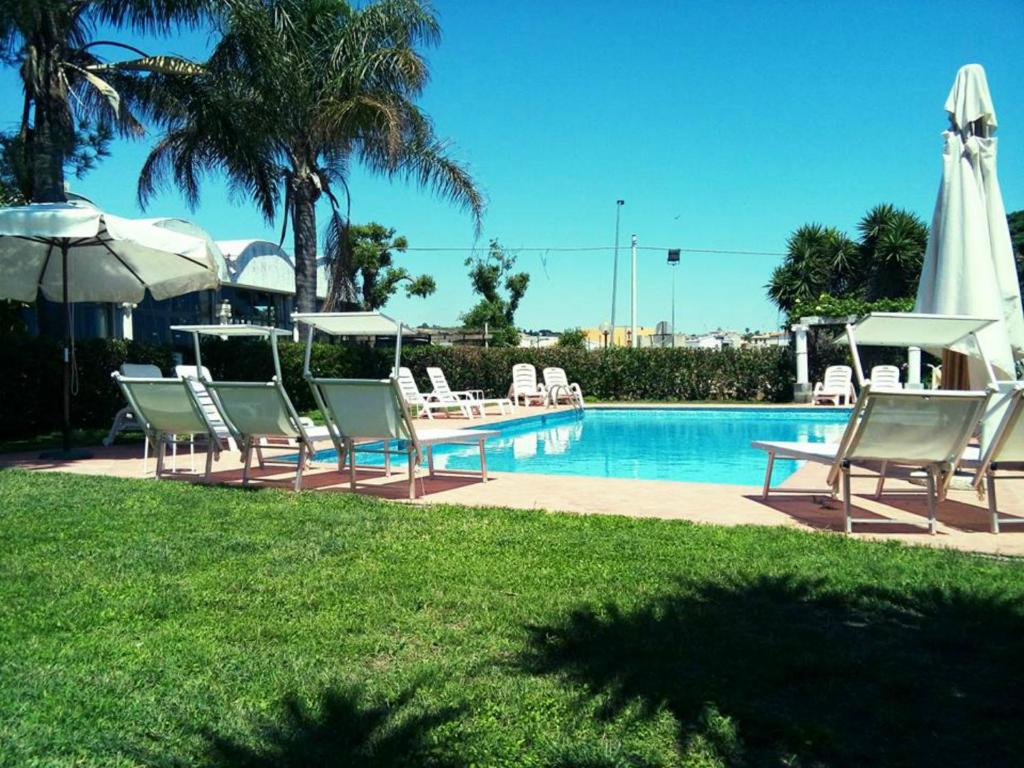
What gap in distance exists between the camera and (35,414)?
1205 centimetres

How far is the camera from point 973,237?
736 centimetres

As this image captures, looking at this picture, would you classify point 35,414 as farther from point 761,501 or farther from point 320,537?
point 761,501

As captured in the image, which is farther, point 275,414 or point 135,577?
point 275,414

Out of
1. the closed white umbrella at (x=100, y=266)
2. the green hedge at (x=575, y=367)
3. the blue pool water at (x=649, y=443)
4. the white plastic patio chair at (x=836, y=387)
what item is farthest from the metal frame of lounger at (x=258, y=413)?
the white plastic patio chair at (x=836, y=387)

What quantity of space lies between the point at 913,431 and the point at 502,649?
3.60m

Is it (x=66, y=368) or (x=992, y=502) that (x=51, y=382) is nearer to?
(x=66, y=368)

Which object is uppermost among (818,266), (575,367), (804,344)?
(818,266)

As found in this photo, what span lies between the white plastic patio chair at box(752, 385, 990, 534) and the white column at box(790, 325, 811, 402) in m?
17.1

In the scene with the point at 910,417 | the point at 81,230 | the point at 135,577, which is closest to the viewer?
the point at 135,577

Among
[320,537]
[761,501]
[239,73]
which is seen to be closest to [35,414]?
[239,73]

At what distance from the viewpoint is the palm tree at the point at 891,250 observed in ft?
102

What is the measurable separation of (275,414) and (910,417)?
4665 mm

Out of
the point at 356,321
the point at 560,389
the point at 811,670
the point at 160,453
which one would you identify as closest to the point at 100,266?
the point at 160,453

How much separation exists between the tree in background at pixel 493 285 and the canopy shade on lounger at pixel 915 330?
113 feet
